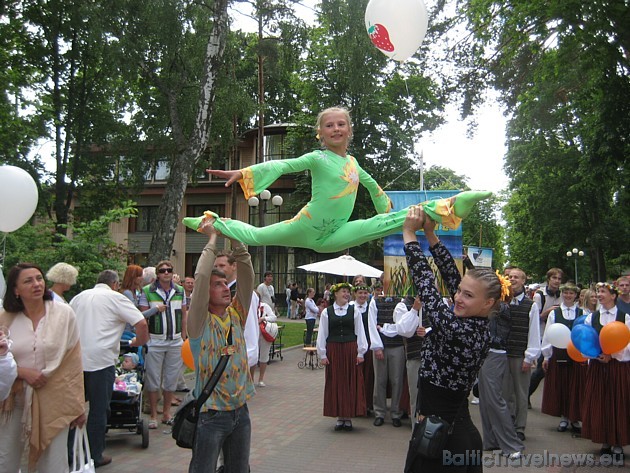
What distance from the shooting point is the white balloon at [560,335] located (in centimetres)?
659

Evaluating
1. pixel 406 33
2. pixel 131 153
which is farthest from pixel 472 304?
pixel 131 153

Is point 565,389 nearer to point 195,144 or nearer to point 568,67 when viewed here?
point 568,67

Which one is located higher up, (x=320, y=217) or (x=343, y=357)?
(x=320, y=217)

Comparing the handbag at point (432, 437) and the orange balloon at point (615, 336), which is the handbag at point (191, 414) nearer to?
the handbag at point (432, 437)

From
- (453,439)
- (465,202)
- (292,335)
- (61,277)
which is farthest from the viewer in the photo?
(292,335)

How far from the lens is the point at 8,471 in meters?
3.56

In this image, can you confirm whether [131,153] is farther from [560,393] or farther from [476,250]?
[560,393]

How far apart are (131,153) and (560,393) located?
44.9 feet

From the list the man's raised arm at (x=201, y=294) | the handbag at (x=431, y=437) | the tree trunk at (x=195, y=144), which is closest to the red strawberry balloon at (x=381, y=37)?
the man's raised arm at (x=201, y=294)

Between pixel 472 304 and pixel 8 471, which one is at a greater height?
pixel 472 304

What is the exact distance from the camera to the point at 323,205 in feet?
10.3

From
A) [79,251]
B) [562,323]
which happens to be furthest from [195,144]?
[562,323]

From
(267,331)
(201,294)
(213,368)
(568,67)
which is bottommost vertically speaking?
(267,331)

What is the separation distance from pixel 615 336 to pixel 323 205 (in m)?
4.15
